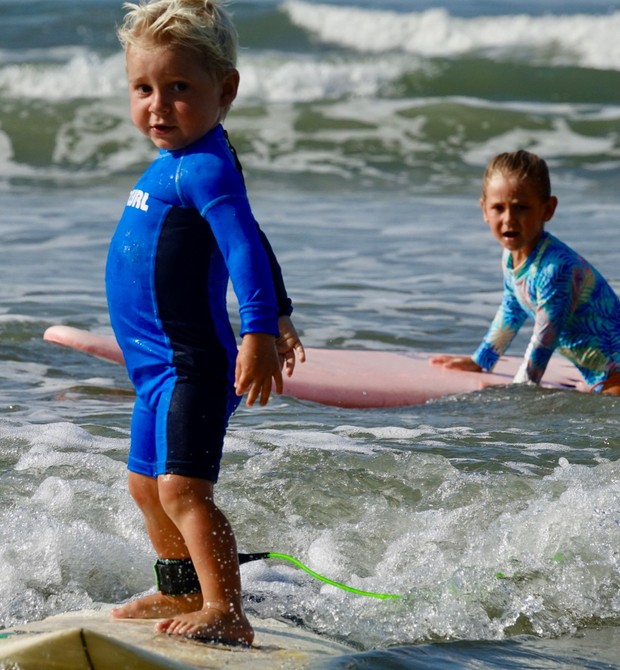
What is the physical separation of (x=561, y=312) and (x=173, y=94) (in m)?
3.09

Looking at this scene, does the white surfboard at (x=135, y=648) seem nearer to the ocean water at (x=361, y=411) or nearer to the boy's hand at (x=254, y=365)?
the ocean water at (x=361, y=411)

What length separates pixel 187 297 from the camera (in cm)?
272

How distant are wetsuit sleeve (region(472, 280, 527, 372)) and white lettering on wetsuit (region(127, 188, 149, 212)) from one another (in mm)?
3072

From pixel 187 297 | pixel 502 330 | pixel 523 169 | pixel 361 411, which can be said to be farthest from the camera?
pixel 502 330

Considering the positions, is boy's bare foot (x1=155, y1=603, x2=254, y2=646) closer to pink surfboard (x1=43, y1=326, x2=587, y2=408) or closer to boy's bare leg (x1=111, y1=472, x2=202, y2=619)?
boy's bare leg (x1=111, y1=472, x2=202, y2=619)

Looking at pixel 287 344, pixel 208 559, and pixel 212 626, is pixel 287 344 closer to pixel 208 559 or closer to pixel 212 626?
pixel 208 559

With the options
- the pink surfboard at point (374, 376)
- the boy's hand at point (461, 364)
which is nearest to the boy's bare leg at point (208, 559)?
the pink surfboard at point (374, 376)

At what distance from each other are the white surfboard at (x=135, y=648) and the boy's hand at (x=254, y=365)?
53cm

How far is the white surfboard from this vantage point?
7.47 ft

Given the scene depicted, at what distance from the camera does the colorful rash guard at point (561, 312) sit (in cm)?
547

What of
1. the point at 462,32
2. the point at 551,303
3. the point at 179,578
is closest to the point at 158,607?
the point at 179,578

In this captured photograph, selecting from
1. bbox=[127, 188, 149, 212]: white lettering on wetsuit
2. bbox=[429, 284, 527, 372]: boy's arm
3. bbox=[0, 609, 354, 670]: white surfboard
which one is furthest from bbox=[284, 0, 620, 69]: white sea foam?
bbox=[0, 609, 354, 670]: white surfboard

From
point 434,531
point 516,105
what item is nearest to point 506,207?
point 434,531

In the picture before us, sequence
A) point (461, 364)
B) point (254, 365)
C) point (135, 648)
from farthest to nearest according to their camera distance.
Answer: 1. point (461, 364)
2. point (254, 365)
3. point (135, 648)
